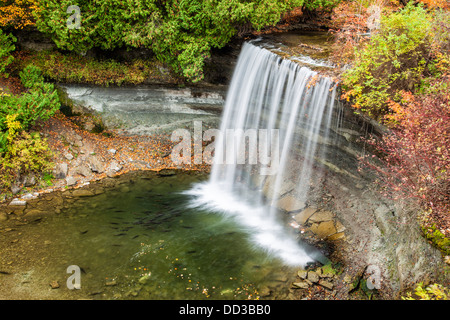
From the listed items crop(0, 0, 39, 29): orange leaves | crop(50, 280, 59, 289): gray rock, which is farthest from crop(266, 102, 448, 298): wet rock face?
crop(0, 0, 39, 29): orange leaves

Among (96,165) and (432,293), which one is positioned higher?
(96,165)

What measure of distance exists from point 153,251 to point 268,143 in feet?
22.6

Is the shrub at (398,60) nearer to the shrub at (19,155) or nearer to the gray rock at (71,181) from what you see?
the gray rock at (71,181)

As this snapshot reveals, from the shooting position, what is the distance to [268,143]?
13.4 m

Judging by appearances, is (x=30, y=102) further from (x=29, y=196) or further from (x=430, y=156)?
(x=430, y=156)

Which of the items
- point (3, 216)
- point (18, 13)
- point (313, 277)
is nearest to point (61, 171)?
A: point (3, 216)

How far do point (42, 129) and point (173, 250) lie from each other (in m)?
8.10

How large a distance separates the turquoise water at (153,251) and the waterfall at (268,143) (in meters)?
0.91

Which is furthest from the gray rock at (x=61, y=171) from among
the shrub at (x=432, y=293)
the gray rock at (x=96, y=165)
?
the shrub at (x=432, y=293)

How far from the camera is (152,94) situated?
1466 cm

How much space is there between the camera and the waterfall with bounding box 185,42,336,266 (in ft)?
33.5

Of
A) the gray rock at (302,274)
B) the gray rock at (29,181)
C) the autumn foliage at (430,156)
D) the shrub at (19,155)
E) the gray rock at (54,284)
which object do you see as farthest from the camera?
the gray rock at (29,181)

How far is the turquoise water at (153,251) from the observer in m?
7.79
